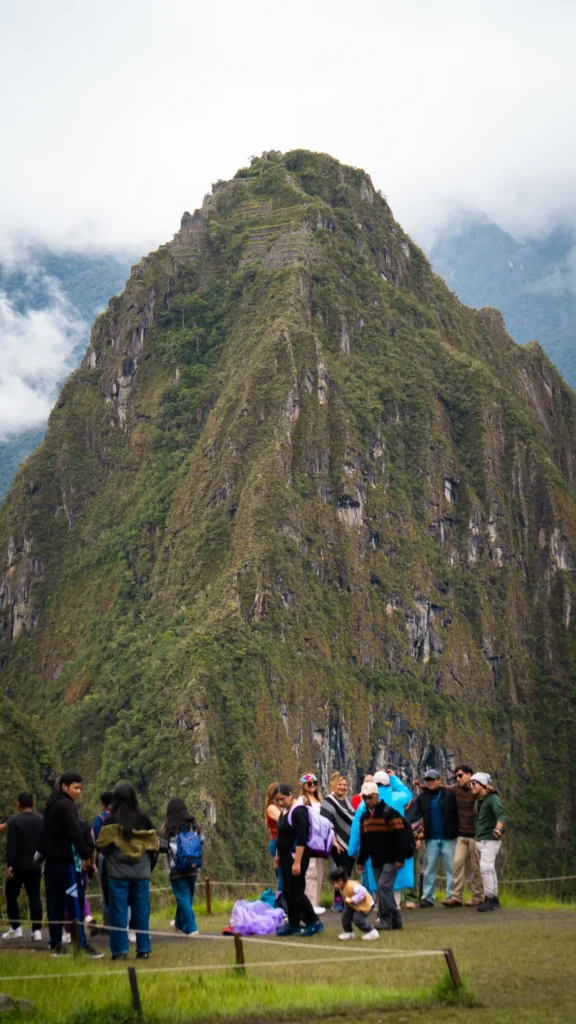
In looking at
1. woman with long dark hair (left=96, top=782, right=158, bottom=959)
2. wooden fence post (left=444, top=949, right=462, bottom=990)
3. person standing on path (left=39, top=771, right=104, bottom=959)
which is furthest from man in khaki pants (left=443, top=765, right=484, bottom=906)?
wooden fence post (left=444, top=949, right=462, bottom=990)

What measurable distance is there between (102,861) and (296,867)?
244 centimetres

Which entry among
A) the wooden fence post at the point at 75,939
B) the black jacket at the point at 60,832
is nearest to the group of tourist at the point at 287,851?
the black jacket at the point at 60,832

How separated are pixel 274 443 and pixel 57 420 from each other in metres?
29.3

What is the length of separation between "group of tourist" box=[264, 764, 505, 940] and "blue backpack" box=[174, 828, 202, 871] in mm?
995

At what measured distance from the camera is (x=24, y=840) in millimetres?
15953

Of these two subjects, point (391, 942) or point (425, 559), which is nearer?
point (391, 942)

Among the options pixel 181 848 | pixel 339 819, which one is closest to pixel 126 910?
pixel 181 848

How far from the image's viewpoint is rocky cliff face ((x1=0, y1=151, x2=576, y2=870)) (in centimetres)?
9738

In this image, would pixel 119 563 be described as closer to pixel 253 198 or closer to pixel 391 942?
pixel 253 198

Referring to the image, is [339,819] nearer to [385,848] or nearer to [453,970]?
[385,848]

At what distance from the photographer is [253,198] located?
5064 inches

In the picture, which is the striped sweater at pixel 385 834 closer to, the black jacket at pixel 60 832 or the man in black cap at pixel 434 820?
the man in black cap at pixel 434 820

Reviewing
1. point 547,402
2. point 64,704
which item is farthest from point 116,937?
point 547,402

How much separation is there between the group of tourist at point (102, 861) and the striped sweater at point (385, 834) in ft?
6.99
